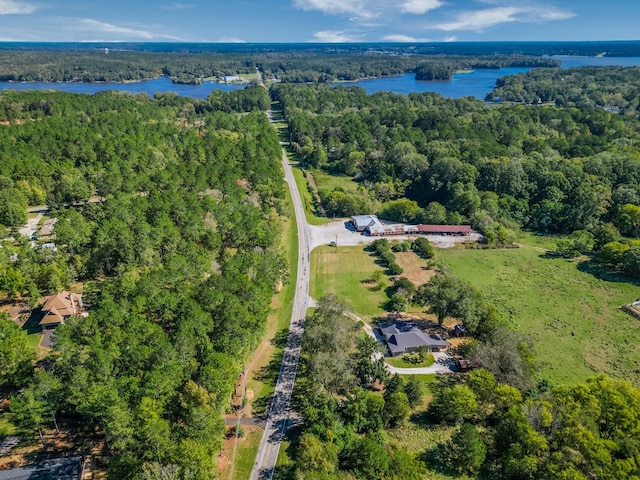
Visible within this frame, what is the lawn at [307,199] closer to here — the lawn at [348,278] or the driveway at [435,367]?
the lawn at [348,278]

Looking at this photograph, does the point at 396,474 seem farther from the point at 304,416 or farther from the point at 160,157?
the point at 160,157

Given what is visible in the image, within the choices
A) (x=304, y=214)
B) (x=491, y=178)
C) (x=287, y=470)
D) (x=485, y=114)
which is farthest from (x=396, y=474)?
(x=485, y=114)

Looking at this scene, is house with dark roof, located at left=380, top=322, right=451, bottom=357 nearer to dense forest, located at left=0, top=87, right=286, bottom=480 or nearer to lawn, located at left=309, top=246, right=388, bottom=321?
lawn, located at left=309, top=246, right=388, bottom=321

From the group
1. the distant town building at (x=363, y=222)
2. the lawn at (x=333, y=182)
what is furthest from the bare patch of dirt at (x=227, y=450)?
the lawn at (x=333, y=182)

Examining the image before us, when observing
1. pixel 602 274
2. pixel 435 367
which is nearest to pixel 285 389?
pixel 435 367

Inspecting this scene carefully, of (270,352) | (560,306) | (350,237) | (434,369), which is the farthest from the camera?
(350,237)

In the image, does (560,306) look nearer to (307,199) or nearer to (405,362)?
(405,362)
